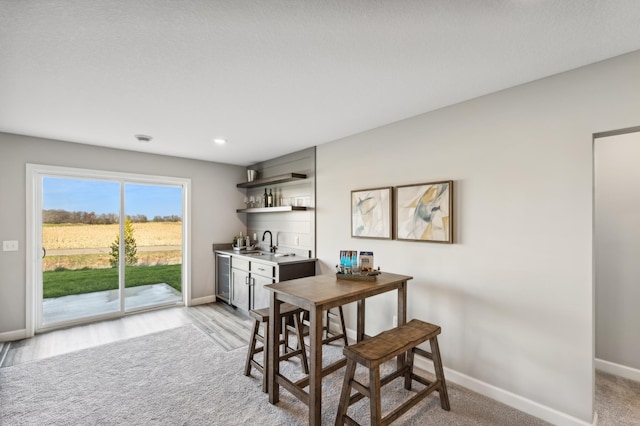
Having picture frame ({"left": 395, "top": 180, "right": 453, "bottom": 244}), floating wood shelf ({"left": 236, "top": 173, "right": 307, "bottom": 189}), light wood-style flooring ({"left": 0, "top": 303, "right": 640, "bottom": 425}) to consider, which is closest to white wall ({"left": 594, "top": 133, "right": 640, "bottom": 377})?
light wood-style flooring ({"left": 0, "top": 303, "right": 640, "bottom": 425})

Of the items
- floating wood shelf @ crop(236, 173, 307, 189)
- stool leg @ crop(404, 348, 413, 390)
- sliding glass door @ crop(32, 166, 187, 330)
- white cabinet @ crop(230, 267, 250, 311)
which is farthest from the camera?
white cabinet @ crop(230, 267, 250, 311)

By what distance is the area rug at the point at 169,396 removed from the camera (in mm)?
2111

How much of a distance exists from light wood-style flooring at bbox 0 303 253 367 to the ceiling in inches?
96.1

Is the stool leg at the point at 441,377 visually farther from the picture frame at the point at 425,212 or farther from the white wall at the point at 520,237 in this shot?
the picture frame at the point at 425,212

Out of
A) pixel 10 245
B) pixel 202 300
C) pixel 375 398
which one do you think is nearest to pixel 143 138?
pixel 10 245

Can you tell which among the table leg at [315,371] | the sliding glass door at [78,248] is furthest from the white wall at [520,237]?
the sliding glass door at [78,248]

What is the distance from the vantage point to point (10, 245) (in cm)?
345

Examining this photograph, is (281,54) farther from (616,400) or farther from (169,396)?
(616,400)

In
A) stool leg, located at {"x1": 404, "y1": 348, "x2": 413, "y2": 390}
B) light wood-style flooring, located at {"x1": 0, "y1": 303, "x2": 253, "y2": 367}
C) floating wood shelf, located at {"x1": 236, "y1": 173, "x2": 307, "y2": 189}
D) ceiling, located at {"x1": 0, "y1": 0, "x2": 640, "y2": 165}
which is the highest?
ceiling, located at {"x1": 0, "y1": 0, "x2": 640, "y2": 165}

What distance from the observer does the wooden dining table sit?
193 cm

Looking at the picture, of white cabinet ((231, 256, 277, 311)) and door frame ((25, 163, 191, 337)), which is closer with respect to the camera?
door frame ((25, 163, 191, 337))

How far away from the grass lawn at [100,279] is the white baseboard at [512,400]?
4058 mm

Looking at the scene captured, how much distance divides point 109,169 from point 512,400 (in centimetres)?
521

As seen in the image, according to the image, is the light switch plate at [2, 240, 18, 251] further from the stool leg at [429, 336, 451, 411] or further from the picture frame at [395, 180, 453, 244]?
the stool leg at [429, 336, 451, 411]
